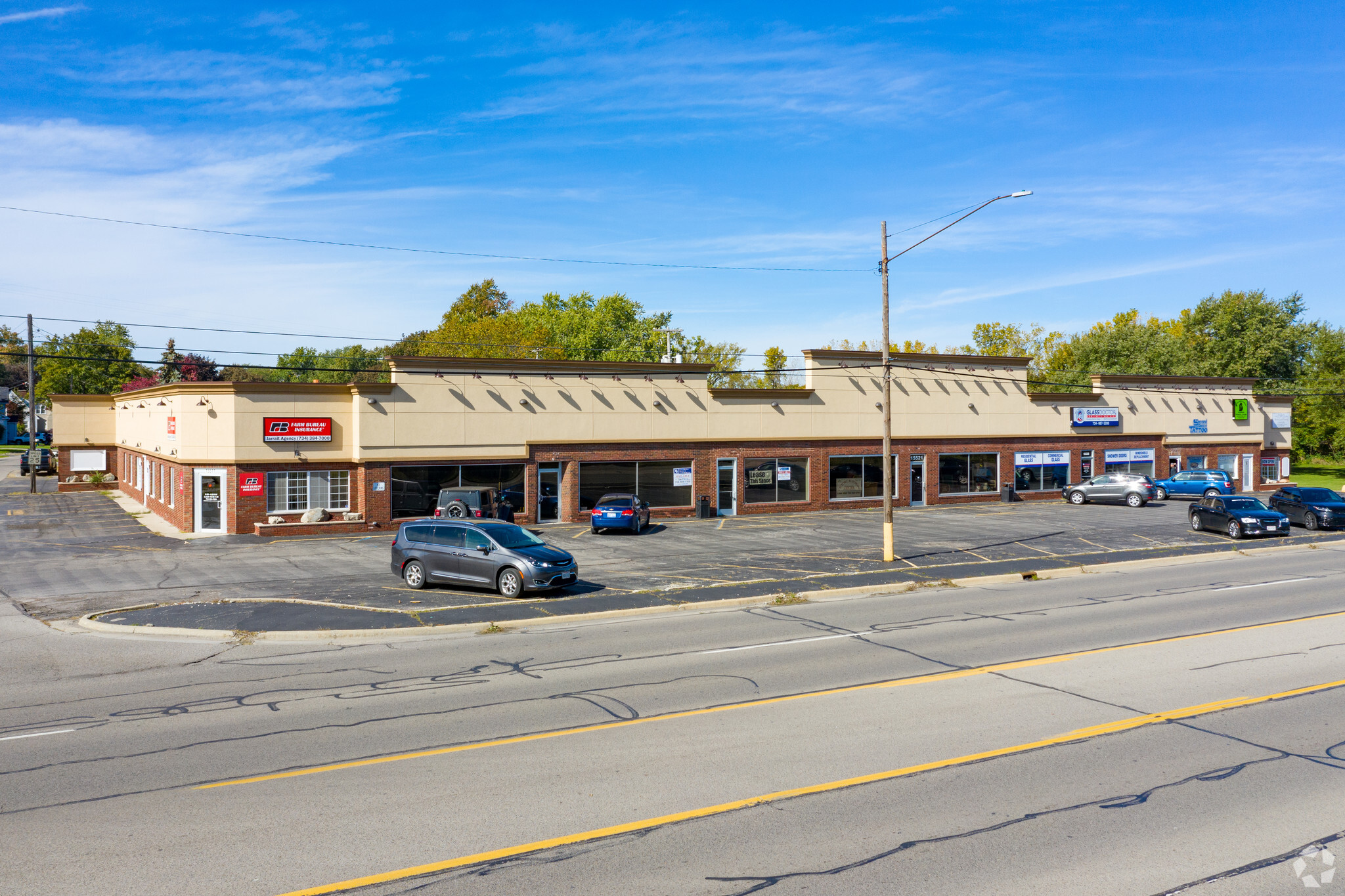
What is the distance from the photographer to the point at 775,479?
41938 mm

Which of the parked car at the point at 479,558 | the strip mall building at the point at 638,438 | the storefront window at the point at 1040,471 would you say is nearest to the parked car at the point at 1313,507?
the storefront window at the point at 1040,471

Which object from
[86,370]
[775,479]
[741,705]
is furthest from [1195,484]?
[86,370]

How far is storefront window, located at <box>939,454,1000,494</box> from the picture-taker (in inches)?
Answer: 1806

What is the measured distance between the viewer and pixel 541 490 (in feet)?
124

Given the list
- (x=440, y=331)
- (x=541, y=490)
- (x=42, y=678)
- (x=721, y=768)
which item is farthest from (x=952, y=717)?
(x=440, y=331)

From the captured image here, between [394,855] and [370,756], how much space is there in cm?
272

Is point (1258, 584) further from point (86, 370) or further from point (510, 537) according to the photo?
point (86, 370)

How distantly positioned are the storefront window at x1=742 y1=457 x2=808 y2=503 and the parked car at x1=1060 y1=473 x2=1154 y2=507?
598 inches

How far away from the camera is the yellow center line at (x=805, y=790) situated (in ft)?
21.9

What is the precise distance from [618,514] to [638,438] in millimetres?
6387

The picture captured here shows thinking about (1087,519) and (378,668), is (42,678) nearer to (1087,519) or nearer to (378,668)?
(378,668)

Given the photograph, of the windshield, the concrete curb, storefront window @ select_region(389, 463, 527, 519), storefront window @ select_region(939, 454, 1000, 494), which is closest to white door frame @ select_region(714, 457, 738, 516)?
storefront window @ select_region(389, 463, 527, 519)

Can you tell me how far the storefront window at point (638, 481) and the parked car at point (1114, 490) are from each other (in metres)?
21.3

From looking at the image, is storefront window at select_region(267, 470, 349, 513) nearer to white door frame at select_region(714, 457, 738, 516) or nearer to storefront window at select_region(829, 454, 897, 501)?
white door frame at select_region(714, 457, 738, 516)
